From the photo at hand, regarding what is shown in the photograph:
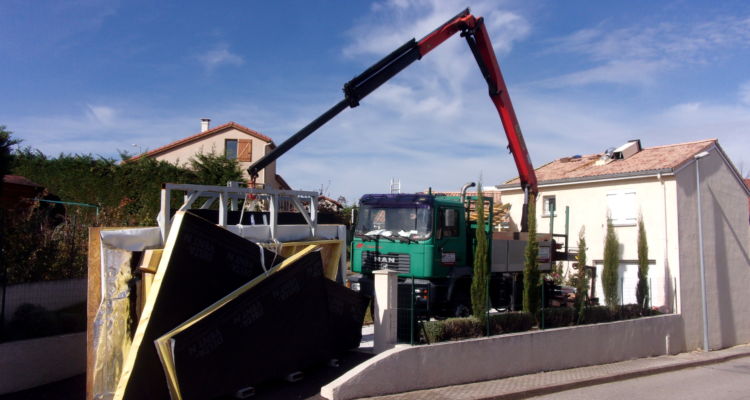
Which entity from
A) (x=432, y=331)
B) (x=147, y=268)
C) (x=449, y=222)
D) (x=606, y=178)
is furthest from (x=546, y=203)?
(x=147, y=268)

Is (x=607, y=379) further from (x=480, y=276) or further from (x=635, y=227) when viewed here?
(x=635, y=227)

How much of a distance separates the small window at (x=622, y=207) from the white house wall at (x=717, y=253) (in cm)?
141

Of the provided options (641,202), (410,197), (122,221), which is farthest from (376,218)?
(641,202)

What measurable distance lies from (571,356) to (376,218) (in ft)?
17.9

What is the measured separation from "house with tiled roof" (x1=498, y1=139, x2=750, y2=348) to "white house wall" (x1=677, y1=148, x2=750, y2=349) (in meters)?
0.04

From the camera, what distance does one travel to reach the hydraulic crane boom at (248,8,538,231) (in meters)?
11.5

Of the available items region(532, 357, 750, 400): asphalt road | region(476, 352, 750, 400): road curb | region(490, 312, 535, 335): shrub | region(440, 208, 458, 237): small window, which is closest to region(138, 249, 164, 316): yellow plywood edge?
region(476, 352, 750, 400): road curb

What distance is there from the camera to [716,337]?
66.4ft

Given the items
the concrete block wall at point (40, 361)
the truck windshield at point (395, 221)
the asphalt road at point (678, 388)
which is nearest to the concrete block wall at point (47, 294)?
the concrete block wall at point (40, 361)

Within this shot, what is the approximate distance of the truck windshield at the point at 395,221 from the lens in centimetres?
1176

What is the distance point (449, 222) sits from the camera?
12.1m

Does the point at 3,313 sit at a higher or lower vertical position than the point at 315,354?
higher

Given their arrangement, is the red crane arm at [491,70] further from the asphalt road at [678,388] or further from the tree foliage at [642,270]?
the asphalt road at [678,388]

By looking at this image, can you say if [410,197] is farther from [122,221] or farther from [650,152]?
[650,152]
